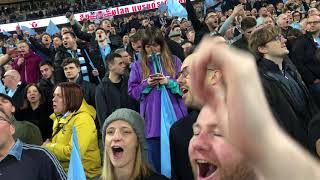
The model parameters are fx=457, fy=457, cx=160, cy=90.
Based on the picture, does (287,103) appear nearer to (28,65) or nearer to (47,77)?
(47,77)

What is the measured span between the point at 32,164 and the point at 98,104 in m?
2.14

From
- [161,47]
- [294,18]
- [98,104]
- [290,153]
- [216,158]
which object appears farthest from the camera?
[294,18]

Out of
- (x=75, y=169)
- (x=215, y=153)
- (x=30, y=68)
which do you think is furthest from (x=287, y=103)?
(x=30, y=68)

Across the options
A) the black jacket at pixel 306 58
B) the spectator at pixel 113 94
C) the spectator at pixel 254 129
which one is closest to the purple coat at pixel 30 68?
the spectator at pixel 113 94

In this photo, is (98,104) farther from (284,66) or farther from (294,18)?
(294,18)

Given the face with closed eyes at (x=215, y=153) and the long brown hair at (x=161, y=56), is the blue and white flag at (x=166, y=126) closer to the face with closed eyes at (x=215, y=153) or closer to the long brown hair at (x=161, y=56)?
the long brown hair at (x=161, y=56)

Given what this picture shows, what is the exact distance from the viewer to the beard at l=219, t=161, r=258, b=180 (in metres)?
0.77

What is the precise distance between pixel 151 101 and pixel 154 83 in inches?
6.5

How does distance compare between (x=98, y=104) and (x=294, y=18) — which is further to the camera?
(x=294, y=18)

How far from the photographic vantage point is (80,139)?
3.57m

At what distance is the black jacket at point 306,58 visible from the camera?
521 cm

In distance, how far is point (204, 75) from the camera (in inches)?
31.7

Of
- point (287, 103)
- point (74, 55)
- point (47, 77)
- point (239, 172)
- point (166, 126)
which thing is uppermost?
point (239, 172)

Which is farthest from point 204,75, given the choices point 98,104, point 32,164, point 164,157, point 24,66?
point 24,66
